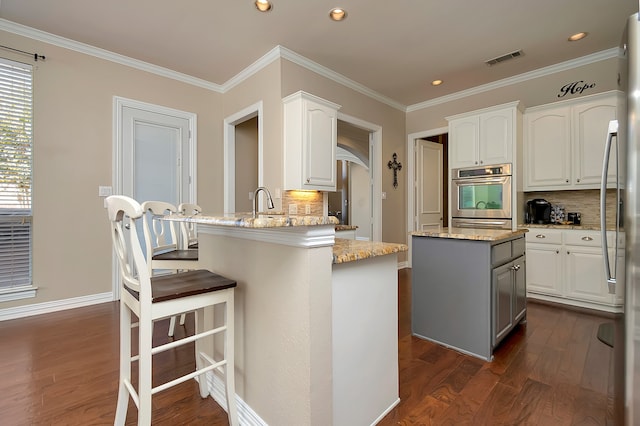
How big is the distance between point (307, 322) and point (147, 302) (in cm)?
65

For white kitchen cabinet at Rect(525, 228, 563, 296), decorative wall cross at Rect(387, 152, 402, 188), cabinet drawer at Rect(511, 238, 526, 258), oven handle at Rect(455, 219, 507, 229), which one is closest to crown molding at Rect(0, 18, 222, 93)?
decorative wall cross at Rect(387, 152, 402, 188)

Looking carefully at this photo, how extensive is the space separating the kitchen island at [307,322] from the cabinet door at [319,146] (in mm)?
1883

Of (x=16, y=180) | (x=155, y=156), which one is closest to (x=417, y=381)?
(x=155, y=156)

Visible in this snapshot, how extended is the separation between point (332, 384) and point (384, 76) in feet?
13.0

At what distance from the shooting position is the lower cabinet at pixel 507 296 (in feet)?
7.00

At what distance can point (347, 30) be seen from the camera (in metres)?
3.04

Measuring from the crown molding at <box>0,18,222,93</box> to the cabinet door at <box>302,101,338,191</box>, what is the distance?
188 cm

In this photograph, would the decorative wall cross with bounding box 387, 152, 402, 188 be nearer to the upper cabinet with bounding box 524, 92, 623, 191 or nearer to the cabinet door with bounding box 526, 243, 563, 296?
the upper cabinet with bounding box 524, 92, 623, 191

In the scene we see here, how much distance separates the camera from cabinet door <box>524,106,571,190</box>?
11.4 feet

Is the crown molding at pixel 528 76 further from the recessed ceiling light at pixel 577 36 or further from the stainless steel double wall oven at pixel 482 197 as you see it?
the stainless steel double wall oven at pixel 482 197

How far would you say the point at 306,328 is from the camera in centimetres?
113

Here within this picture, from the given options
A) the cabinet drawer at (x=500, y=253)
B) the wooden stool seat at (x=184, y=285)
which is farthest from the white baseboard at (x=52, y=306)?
the cabinet drawer at (x=500, y=253)

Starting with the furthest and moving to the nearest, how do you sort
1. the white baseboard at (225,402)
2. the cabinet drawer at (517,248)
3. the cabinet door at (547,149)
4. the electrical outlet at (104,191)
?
the cabinet door at (547,149), the electrical outlet at (104,191), the cabinet drawer at (517,248), the white baseboard at (225,402)

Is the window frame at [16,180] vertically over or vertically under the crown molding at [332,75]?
under
